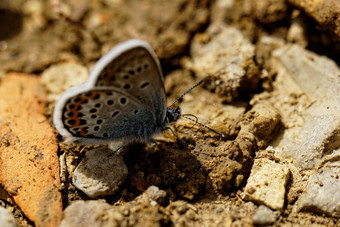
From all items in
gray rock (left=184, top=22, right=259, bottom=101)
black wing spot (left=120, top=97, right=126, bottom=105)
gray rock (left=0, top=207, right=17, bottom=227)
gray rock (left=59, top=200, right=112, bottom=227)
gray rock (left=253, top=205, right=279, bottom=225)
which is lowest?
gray rock (left=0, top=207, right=17, bottom=227)

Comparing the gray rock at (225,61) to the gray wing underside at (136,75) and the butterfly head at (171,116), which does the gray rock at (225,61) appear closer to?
the butterfly head at (171,116)

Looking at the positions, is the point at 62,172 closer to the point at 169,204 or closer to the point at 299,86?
the point at 169,204

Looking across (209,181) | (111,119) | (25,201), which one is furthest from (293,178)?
(25,201)

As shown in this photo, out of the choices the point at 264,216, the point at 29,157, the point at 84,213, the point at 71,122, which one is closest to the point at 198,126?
the point at 264,216

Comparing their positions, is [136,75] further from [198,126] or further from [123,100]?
[198,126]

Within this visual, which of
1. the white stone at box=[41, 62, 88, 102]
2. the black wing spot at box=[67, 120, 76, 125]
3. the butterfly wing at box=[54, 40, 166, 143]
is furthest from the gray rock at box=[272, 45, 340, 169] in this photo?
the white stone at box=[41, 62, 88, 102]

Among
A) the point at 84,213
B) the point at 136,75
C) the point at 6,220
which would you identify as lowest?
the point at 6,220

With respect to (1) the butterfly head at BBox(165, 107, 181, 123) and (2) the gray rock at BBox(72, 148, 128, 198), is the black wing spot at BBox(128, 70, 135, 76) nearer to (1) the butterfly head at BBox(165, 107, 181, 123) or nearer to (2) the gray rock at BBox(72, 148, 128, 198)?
(1) the butterfly head at BBox(165, 107, 181, 123)
